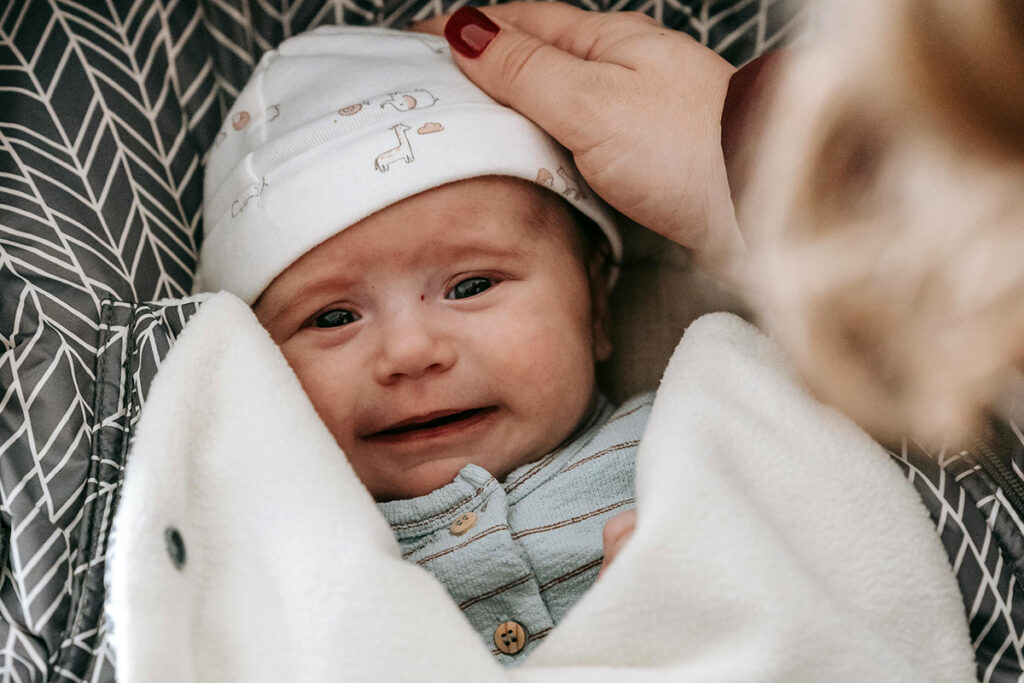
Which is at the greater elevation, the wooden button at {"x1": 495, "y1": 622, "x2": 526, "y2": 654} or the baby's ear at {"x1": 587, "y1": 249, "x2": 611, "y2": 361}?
the baby's ear at {"x1": 587, "y1": 249, "x2": 611, "y2": 361}

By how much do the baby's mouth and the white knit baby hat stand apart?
24 cm

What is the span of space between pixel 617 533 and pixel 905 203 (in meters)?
0.41

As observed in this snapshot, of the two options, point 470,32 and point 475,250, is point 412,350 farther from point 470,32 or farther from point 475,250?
point 470,32

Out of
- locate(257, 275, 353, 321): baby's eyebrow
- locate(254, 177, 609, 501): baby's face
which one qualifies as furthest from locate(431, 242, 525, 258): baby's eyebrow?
locate(257, 275, 353, 321): baby's eyebrow

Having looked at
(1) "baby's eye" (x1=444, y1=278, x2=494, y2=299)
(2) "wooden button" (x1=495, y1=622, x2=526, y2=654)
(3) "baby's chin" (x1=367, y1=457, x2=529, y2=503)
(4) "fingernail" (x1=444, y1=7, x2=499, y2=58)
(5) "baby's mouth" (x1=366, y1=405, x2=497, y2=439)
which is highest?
(4) "fingernail" (x1=444, y1=7, x2=499, y2=58)

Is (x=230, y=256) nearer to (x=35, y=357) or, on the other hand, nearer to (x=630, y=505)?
(x=35, y=357)

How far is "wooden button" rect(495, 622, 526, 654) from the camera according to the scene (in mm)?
943

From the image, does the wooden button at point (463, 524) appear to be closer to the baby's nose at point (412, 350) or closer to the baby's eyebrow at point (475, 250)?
the baby's nose at point (412, 350)

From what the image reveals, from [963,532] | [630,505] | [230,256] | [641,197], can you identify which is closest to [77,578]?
[230,256]

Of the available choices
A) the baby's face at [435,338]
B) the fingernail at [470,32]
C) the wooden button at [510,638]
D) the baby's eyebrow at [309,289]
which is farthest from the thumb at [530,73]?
the wooden button at [510,638]

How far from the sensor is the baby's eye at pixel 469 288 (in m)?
1.12

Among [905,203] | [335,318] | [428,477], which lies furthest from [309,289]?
[905,203]

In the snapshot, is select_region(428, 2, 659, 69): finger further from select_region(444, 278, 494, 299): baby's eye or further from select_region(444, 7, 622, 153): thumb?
select_region(444, 278, 494, 299): baby's eye

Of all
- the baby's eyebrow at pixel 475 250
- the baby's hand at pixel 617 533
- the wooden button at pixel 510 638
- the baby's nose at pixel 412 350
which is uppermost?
the baby's eyebrow at pixel 475 250
